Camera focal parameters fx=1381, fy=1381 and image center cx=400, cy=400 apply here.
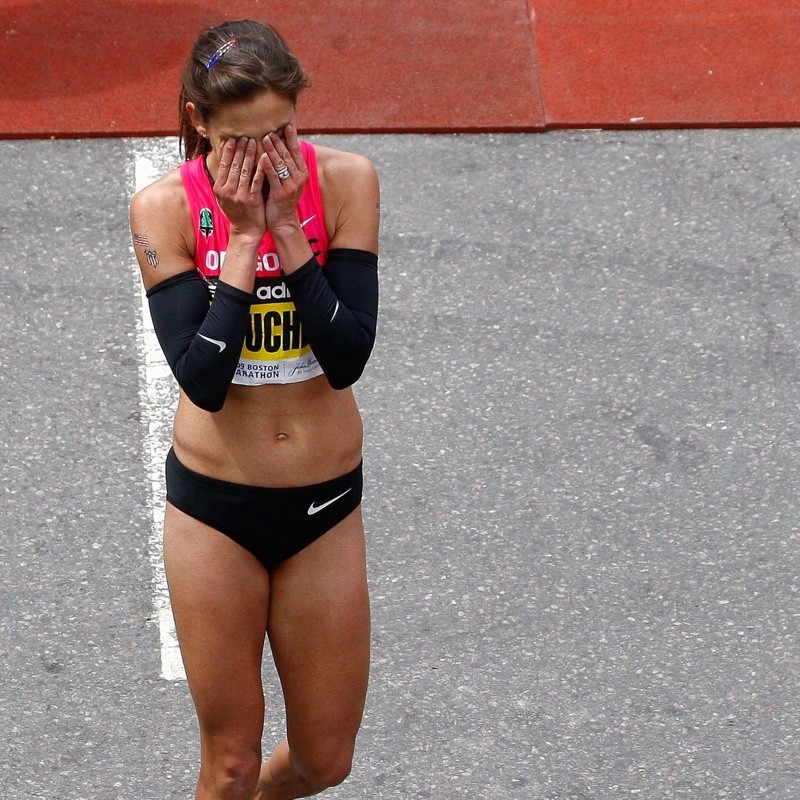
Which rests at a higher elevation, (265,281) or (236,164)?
(236,164)

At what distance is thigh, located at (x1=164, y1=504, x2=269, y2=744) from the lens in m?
3.81

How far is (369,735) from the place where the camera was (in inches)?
201

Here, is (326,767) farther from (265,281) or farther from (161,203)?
(161,203)

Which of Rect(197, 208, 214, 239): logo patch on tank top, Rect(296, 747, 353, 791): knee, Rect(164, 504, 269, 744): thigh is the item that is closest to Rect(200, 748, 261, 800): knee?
Rect(164, 504, 269, 744): thigh

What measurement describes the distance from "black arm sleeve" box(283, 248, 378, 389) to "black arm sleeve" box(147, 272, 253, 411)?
0.15 metres

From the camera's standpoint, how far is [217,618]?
3.80 metres

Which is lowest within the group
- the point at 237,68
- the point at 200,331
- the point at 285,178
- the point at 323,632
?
the point at 323,632

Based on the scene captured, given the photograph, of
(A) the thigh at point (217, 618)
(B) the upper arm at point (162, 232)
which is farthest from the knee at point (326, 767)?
(B) the upper arm at point (162, 232)

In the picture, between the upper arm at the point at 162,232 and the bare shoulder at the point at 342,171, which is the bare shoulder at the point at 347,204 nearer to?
the bare shoulder at the point at 342,171

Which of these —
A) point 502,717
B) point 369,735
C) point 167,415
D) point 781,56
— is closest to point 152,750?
point 369,735

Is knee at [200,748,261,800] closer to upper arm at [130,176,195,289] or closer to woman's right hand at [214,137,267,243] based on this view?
upper arm at [130,176,195,289]

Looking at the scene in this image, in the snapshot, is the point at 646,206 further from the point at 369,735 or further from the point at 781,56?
the point at 369,735

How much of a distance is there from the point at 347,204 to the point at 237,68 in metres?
0.51

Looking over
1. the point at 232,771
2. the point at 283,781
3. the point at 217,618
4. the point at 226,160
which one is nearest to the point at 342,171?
the point at 226,160
